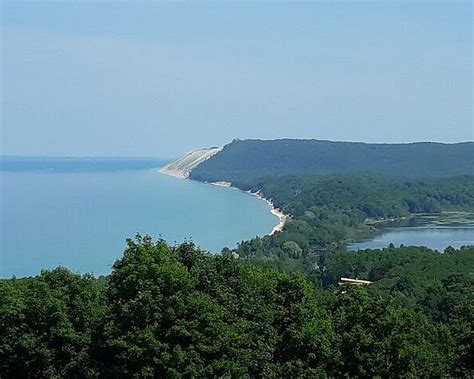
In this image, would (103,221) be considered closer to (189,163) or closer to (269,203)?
(269,203)

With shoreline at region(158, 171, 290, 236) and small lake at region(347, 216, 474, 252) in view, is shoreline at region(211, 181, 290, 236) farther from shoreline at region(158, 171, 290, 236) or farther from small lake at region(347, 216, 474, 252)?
small lake at region(347, 216, 474, 252)

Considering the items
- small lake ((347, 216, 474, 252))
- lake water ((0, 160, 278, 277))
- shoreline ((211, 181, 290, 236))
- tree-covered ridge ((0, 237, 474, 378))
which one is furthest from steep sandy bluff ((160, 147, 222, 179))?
tree-covered ridge ((0, 237, 474, 378))

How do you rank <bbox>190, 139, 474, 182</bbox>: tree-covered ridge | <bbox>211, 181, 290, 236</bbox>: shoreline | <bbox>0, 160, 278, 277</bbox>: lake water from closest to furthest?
<bbox>0, 160, 278, 277</bbox>: lake water
<bbox>211, 181, 290, 236</bbox>: shoreline
<bbox>190, 139, 474, 182</bbox>: tree-covered ridge

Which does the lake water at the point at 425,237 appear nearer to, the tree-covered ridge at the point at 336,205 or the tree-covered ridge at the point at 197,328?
the tree-covered ridge at the point at 336,205

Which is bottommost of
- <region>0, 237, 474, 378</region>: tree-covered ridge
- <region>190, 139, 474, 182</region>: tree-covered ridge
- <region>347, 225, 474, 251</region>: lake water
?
<region>347, 225, 474, 251</region>: lake water

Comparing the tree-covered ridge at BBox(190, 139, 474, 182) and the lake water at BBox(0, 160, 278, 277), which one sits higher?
the tree-covered ridge at BBox(190, 139, 474, 182)

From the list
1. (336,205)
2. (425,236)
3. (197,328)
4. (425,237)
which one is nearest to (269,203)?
(336,205)
